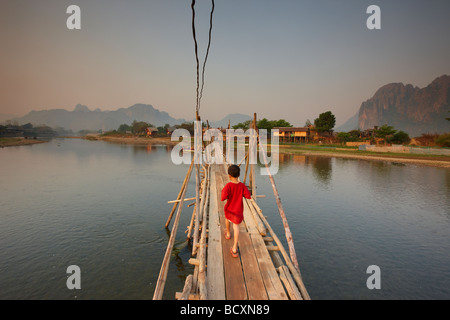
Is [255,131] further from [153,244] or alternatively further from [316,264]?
[153,244]

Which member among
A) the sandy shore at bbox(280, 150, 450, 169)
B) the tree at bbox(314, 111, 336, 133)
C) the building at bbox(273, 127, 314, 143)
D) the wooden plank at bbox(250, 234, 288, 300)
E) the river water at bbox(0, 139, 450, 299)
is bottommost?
the river water at bbox(0, 139, 450, 299)

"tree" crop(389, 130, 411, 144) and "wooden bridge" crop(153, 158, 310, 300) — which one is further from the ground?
"tree" crop(389, 130, 411, 144)

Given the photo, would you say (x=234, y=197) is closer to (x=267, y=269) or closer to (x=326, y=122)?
(x=267, y=269)

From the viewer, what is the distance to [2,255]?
27.1 ft

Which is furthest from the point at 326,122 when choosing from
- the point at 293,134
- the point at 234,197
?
the point at 234,197

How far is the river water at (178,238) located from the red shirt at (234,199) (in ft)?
13.3

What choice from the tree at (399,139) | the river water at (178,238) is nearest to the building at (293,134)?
the tree at (399,139)

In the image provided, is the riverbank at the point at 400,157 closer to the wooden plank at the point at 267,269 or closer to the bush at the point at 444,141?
the bush at the point at 444,141

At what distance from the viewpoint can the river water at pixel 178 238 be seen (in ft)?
22.7

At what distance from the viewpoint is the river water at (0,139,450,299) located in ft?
22.7

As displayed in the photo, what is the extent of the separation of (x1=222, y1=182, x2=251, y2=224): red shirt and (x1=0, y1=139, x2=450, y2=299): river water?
4045 millimetres

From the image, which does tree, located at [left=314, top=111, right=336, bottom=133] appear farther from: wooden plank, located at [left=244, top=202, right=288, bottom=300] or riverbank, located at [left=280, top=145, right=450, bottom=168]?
wooden plank, located at [left=244, top=202, right=288, bottom=300]

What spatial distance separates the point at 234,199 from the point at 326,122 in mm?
86117

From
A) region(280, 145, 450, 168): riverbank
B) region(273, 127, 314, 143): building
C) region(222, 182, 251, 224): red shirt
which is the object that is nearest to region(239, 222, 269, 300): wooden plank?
region(222, 182, 251, 224): red shirt
